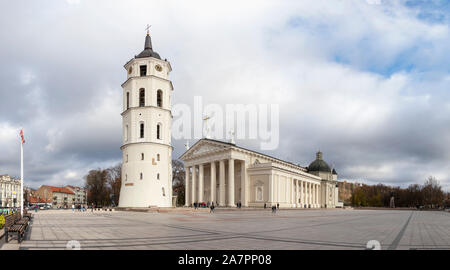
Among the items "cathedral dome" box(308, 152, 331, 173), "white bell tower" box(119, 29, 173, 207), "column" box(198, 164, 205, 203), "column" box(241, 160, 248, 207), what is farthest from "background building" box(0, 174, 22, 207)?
"cathedral dome" box(308, 152, 331, 173)

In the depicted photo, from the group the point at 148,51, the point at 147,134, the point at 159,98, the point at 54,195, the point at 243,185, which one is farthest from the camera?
the point at 54,195

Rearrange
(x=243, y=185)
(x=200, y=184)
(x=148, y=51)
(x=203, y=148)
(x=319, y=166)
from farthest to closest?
(x=319, y=166), (x=203, y=148), (x=200, y=184), (x=243, y=185), (x=148, y=51)

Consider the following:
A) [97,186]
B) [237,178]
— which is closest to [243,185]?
[237,178]

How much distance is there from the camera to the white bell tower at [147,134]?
4519cm

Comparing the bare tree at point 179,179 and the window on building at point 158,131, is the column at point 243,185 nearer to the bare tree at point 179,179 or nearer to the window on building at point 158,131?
the bare tree at point 179,179

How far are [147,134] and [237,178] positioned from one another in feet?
112

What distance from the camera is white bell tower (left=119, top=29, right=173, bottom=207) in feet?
148

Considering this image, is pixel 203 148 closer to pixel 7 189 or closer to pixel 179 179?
pixel 179 179

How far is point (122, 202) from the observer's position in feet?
151

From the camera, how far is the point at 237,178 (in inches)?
2997
